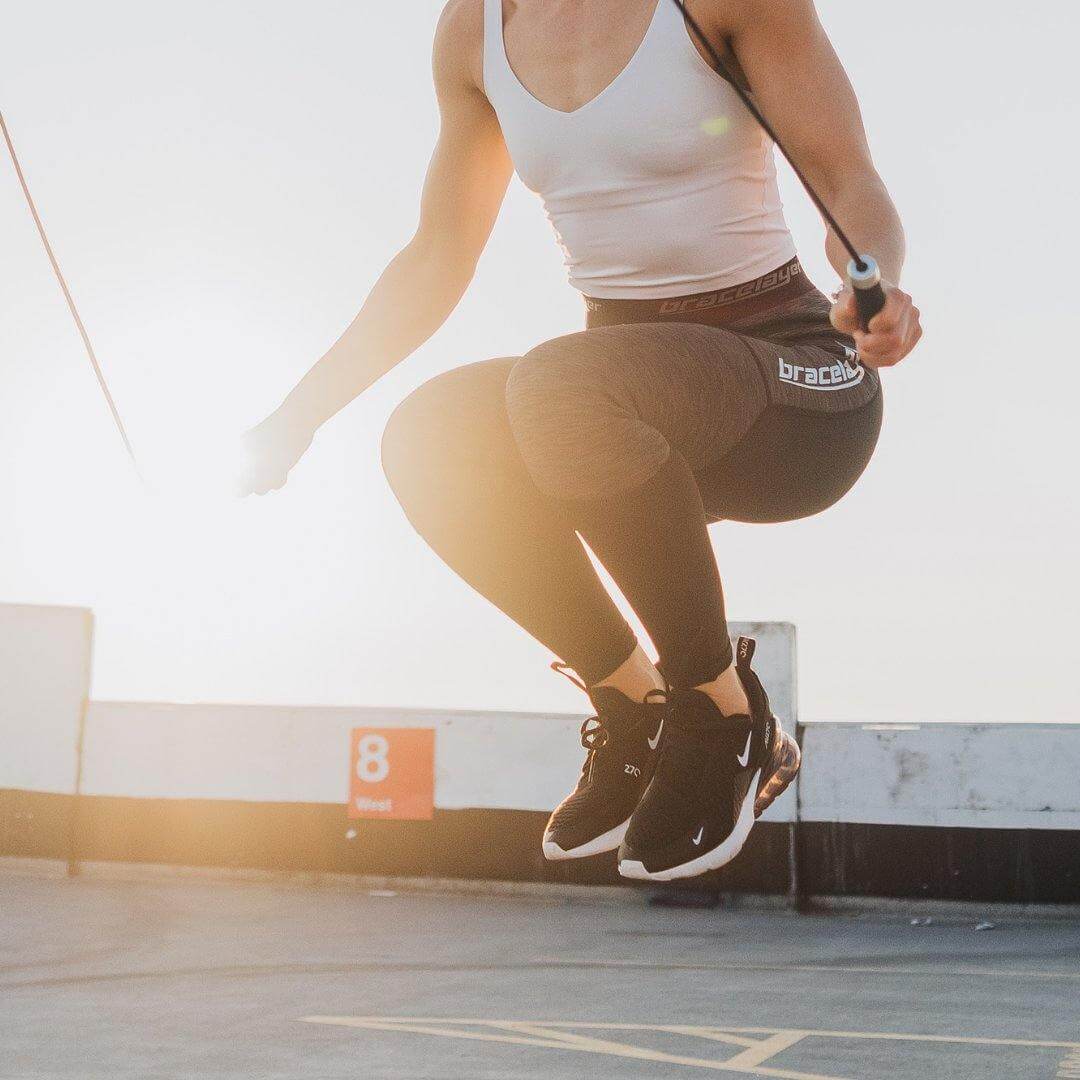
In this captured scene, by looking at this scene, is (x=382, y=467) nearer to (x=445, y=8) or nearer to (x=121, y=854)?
(x=445, y=8)

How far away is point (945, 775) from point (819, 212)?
8.75 metres

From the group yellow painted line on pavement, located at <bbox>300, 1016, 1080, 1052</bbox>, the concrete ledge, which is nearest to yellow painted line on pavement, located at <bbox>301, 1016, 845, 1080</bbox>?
yellow painted line on pavement, located at <bbox>300, 1016, 1080, 1052</bbox>

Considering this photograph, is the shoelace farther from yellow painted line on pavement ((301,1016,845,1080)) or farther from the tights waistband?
yellow painted line on pavement ((301,1016,845,1080))

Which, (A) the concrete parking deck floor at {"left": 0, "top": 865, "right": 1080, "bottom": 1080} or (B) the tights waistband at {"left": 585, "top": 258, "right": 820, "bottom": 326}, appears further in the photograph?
(A) the concrete parking deck floor at {"left": 0, "top": 865, "right": 1080, "bottom": 1080}

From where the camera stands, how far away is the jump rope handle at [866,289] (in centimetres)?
156

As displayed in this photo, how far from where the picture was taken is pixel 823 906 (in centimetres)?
1005

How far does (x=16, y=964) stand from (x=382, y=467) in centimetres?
690

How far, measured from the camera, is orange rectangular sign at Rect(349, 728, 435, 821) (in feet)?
35.3

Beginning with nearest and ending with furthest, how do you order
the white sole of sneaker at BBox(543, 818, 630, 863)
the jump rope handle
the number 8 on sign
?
the jump rope handle
the white sole of sneaker at BBox(543, 818, 630, 863)
the number 8 on sign

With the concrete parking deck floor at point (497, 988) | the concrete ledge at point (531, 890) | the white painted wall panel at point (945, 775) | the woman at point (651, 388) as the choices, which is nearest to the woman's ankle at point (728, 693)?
the woman at point (651, 388)

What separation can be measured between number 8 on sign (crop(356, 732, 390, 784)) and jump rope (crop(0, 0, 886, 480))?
8.90 m

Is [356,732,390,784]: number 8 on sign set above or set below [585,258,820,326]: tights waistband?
below

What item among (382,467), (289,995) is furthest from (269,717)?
(382,467)

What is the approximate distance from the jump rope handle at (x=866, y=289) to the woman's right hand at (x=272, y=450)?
0.93 m
